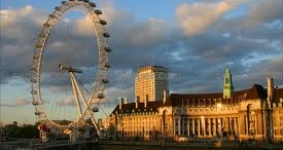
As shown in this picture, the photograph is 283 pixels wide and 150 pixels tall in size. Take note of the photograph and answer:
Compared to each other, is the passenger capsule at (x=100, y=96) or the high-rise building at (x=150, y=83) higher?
the high-rise building at (x=150, y=83)

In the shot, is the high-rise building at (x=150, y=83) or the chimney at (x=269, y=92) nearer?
the chimney at (x=269, y=92)

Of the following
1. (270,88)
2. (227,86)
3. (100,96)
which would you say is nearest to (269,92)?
(270,88)

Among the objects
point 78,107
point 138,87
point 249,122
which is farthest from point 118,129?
point 78,107

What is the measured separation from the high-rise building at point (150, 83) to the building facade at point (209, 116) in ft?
16.3

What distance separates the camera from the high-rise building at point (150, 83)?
13488 cm

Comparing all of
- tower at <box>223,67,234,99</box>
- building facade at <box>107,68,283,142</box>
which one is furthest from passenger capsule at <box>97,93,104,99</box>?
tower at <box>223,67,234,99</box>

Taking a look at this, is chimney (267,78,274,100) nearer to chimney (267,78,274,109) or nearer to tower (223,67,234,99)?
chimney (267,78,274,109)

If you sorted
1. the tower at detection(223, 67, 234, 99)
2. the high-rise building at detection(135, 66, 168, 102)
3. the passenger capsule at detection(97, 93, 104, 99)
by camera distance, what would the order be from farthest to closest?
the high-rise building at detection(135, 66, 168, 102), the tower at detection(223, 67, 234, 99), the passenger capsule at detection(97, 93, 104, 99)

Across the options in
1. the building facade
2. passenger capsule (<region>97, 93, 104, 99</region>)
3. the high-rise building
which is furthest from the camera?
the high-rise building

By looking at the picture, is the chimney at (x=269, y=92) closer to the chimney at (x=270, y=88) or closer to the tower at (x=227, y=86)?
the chimney at (x=270, y=88)

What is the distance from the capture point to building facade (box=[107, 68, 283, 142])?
100m

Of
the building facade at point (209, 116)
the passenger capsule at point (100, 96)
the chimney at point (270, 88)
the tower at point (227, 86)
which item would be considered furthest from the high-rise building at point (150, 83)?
the passenger capsule at point (100, 96)

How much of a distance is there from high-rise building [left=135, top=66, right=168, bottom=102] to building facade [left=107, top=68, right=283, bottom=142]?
496cm

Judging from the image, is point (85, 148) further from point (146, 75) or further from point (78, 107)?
point (146, 75)
